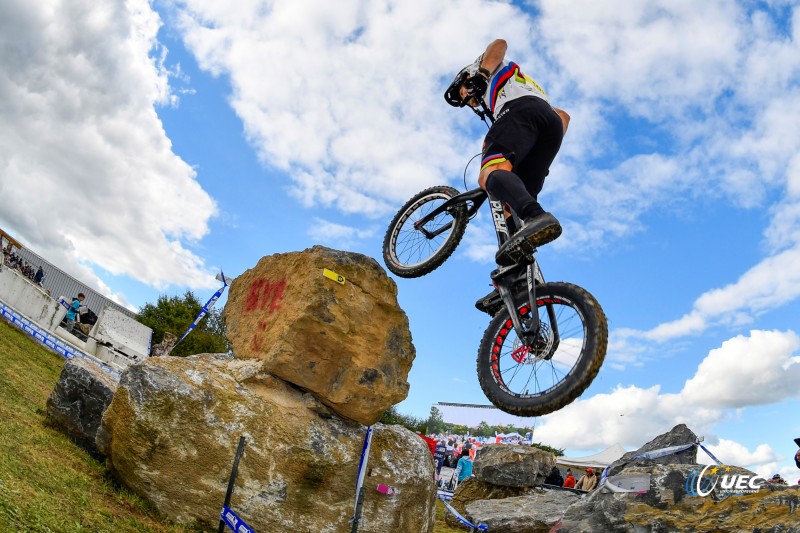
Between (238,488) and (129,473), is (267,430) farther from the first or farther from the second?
(129,473)

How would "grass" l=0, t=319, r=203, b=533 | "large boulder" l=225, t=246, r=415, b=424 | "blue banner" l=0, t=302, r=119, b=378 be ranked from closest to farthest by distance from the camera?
"grass" l=0, t=319, r=203, b=533 → "large boulder" l=225, t=246, r=415, b=424 → "blue banner" l=0, t=302, r=119, b=378

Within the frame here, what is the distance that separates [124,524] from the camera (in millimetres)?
7449

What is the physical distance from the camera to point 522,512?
13961 millimetres

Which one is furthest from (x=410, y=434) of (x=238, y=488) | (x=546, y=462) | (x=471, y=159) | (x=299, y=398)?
(x=546, y=462)

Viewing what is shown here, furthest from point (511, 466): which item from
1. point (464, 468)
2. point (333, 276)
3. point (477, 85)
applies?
point (477, 85)

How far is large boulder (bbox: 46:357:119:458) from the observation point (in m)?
10.6

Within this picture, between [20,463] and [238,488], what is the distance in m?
2.96

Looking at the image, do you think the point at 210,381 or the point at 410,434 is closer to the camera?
the point at 210,381

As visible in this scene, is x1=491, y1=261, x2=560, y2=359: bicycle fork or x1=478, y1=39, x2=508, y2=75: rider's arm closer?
x1=491, y1=261, x2=560, y2=359: bicycle fork

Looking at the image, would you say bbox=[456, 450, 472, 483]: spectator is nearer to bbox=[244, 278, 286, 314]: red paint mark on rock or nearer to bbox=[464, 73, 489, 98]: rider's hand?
bbox=[244, 278, 286, 314]: red paint mark on rock

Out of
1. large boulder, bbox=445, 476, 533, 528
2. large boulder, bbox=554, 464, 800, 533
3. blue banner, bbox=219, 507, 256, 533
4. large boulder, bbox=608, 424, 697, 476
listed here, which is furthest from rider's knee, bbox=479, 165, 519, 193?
large boulder, bbox=445, 476, 533, 528

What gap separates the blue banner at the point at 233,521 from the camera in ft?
25.0

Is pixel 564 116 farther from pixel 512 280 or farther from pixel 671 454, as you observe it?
pixel 671 454

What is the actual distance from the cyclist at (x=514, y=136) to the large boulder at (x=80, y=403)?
9.41m
